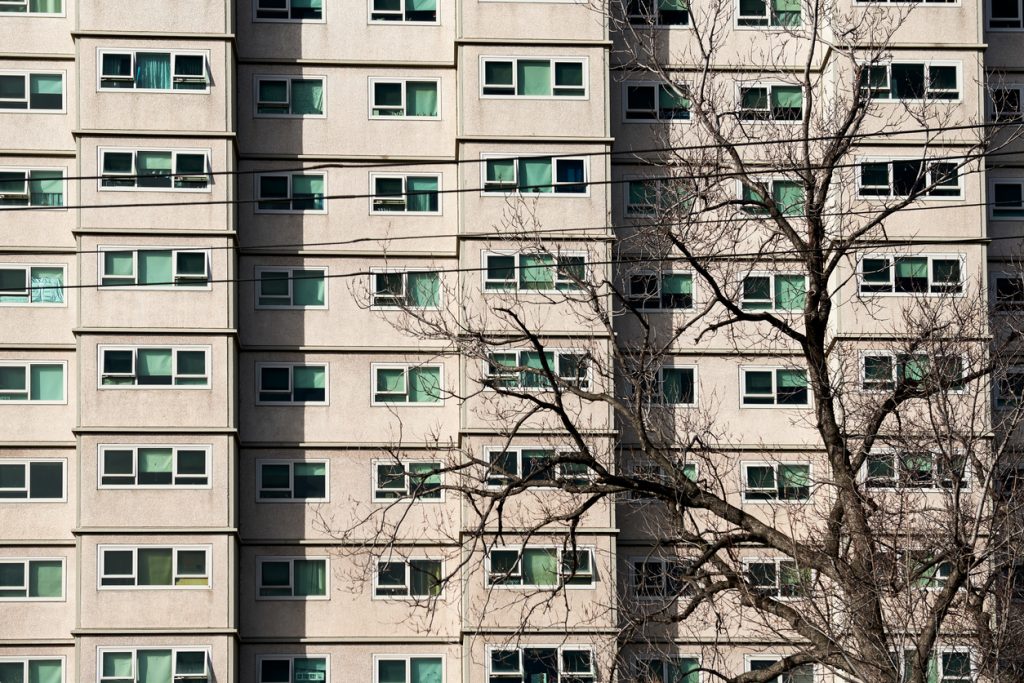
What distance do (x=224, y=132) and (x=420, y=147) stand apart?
3.45 m

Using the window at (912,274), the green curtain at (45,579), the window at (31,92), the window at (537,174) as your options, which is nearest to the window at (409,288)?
the window at (537,174)

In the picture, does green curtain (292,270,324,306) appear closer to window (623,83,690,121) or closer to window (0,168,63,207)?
window (0,168,63,207)

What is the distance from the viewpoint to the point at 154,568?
34781 mm

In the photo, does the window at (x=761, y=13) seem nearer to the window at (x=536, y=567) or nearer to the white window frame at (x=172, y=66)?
the white window frame at (x=172, y=66)

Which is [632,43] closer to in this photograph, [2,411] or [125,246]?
[125,246]

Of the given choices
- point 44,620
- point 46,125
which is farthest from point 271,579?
point 46,125

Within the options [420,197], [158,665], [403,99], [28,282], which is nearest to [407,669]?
[158,665]

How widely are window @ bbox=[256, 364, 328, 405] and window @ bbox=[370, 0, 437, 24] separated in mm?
6281

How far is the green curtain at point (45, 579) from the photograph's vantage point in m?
35.2

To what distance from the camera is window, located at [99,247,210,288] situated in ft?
116

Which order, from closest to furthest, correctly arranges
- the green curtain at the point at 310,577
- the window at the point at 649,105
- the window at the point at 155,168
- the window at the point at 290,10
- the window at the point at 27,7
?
the window at the point at 155,168 → the green curtain at the point at 310,577 → the window at the point at 27,7 → the window at the point at 290,10 → the window at the point at 649,105

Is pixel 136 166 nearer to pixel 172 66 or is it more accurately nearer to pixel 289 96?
pixel 172 66

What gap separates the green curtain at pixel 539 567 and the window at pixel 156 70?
9.70m

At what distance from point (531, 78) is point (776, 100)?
14.6 feet
